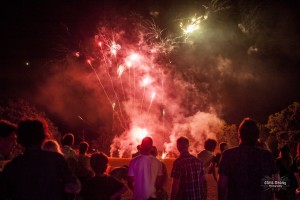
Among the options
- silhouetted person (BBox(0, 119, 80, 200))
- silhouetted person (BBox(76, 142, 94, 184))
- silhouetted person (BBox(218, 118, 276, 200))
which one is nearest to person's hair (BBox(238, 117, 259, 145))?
silhouetted person (BBox(218, 118, 276, 200))

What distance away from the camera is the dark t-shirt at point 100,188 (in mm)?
4402

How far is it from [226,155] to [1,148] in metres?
2.58

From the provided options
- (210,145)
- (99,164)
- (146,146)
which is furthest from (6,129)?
(210,145)

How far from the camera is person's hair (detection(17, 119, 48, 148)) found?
3.77 m

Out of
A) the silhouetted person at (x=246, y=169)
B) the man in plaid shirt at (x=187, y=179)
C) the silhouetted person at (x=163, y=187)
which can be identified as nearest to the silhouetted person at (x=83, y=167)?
the silhouetted person at (x=163, y=187)

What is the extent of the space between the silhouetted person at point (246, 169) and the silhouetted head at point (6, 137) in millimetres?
2451

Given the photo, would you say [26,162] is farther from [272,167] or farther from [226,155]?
[272,167]

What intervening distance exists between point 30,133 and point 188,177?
2.83 metres

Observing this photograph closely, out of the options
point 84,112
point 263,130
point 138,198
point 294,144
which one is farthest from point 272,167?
point 84,112

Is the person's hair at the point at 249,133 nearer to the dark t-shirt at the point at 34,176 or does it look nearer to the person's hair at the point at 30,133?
the dark t-shirt at the point at 34,176

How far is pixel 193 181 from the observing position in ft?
18.9

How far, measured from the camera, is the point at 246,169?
14.0 ft

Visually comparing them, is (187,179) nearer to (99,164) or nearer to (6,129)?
(99,164)

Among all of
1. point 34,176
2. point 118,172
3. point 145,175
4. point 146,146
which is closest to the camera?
point 34,176
